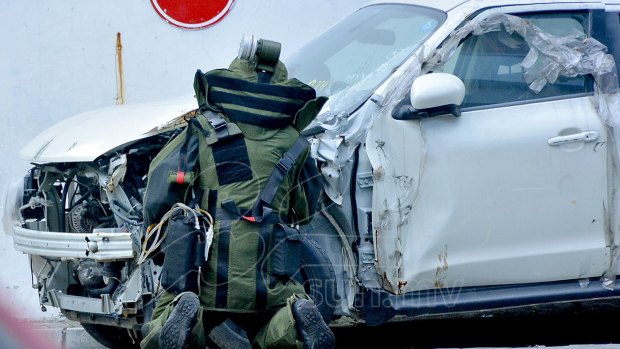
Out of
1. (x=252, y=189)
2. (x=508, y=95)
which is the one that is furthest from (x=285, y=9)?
(x=252, y=189)

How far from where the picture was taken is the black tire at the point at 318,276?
5.11 m

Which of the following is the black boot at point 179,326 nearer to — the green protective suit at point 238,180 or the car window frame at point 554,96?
the green protective suit at point 238,180

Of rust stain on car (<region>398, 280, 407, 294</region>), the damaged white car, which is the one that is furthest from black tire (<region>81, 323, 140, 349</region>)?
rust stain on car (<region>398, 280, 407, 294</region>)

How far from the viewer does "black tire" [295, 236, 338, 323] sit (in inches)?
201

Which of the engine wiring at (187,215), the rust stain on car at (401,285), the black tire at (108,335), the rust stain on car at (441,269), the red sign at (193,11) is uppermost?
the red sign at (193,11)

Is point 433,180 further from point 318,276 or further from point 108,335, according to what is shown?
point 108,335

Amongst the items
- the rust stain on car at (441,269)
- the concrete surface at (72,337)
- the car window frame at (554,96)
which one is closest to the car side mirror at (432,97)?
the car window frame at (554,96)

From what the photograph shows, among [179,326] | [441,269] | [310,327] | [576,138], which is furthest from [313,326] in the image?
[576,138]

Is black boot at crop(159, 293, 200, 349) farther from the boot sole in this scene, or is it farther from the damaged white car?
the damaged white car

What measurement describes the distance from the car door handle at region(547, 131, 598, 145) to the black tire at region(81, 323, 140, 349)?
2474 mm

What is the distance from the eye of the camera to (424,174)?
16.7 ft

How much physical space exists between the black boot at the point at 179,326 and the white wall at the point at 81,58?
2972 millimetres

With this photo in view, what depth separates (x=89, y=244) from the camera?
496 cm

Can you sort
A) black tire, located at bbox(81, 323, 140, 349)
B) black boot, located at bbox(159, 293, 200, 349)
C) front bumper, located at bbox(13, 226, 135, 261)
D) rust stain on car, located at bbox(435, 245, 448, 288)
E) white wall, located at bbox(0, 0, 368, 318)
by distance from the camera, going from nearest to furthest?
black boot, located at bbox(159, 293, 200, 349) < front bumper, located at bbox(13, 226, 135, 261) < rust stain on car, located at bbox(435, 245, 448, 288) < black tire, located at bbox(81, 323, 140, 349) < white wall, located at bbox(0, 0, 368, 318)
